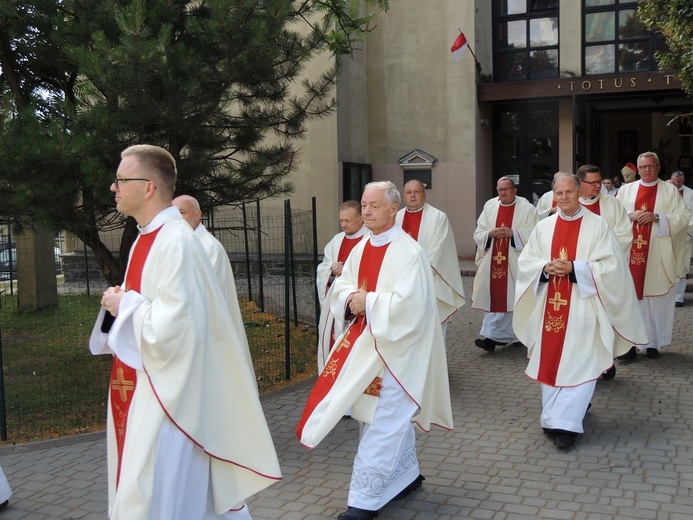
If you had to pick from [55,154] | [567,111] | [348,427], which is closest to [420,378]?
[348,427]

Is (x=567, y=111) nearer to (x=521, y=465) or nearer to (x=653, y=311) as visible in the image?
(x=653, y=311)

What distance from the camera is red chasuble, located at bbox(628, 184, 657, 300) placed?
10.0 metres

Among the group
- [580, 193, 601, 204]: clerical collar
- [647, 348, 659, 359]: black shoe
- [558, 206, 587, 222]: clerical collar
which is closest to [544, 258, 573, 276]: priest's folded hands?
[558, 206, 587, 222]: clerical collar

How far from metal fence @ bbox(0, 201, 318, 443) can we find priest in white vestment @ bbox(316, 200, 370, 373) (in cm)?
150

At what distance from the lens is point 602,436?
6832 mm

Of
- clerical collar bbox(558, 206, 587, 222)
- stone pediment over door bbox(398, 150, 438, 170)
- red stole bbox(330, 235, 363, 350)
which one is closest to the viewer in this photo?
clerical collar bbox(558, 206, 587, 222)

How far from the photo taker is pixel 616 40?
784 inches

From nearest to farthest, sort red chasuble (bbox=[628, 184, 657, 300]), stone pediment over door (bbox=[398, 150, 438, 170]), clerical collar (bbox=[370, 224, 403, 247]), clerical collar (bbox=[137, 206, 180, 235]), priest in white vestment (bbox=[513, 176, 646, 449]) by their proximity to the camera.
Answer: clerical collar (bbox=[137, 206, 180, 235]) → clerical collar (bbox=[370, 224, 403, 247]) → priest in white vestment (bbox=[513, 176, 646, 449]) → red chasuble (bbox=[628, 184, 657, 300]) → stone pediment over door (bbox=[398, 150, 438, 170])

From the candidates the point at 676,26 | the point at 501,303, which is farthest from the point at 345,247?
the point at 676,26

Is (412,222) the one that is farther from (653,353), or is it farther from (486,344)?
(653,353)

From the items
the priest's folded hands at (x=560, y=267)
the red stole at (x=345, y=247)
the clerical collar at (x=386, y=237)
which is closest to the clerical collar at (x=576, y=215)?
the priest's folded hands at (x=560, y=267)

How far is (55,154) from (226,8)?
1.96 meters

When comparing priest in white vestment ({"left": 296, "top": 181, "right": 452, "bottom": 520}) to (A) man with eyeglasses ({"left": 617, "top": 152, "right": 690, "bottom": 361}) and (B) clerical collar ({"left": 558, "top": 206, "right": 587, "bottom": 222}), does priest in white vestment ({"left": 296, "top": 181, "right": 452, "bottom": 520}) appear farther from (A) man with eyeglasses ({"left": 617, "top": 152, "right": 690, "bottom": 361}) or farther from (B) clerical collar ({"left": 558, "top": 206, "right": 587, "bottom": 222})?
(A) man with eyeglasses ({"left": 617, "top": 152, "right": 690, "bottom": 361})

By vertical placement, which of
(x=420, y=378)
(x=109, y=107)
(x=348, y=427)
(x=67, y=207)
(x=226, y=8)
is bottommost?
(x=348, y=427)
